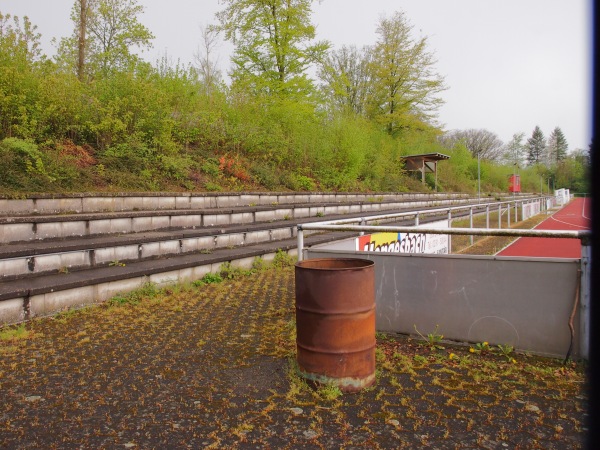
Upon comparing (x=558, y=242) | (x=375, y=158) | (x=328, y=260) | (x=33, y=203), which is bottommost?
(x=558, y=242)

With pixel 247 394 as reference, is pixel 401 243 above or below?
above

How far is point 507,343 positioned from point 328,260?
1.93 m

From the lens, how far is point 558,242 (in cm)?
1470

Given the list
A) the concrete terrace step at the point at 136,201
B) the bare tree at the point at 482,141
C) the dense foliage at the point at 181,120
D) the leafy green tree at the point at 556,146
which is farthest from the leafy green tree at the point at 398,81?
the leafy green tree at the point at 556,146

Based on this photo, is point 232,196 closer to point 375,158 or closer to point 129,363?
point 129,363

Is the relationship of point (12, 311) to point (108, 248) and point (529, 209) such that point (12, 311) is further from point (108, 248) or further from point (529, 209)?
point (529, 209)

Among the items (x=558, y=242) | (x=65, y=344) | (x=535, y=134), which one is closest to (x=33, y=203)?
(x=65, y=344)

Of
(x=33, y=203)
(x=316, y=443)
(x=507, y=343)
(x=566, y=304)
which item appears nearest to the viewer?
(x=316, y=443)

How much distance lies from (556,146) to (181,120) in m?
123

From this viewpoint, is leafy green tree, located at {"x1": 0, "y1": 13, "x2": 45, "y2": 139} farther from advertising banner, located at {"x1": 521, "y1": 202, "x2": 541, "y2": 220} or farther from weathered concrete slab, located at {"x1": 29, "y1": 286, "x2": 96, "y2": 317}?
advertising banner, located at {"x1": 521, "y1": 202, "x2": 541, "y2": 220}

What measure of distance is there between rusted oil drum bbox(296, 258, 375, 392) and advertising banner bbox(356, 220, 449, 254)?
7.27 feet

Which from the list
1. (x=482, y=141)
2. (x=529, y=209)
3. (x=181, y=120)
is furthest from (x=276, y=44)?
(x=482, y=141)

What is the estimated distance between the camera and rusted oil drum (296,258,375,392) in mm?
3354

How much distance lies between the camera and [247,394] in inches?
129
